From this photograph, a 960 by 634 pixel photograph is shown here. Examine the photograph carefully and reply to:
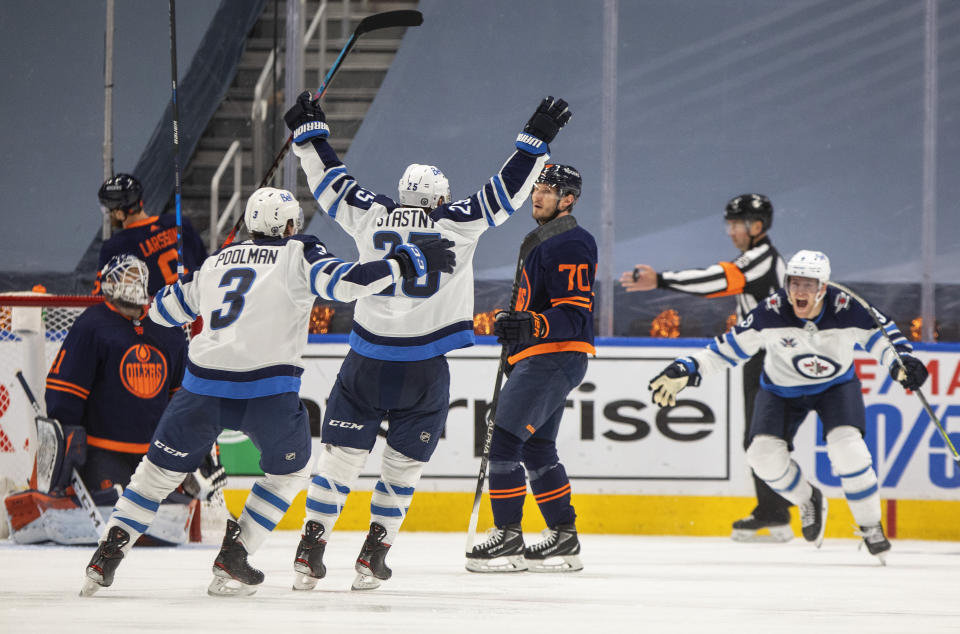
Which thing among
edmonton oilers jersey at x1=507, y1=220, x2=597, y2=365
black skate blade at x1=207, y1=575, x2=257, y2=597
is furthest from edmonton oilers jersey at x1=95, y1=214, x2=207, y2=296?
black skate blade at x1=207, y1=575, x2=257, y2=597

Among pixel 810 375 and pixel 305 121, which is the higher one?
pixel 305 121

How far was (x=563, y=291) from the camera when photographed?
4434 millimetres

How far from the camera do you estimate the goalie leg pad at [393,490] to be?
3877mm

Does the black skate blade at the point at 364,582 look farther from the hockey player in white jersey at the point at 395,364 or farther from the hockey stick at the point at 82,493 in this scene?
the hockey stick at the point at 82,493

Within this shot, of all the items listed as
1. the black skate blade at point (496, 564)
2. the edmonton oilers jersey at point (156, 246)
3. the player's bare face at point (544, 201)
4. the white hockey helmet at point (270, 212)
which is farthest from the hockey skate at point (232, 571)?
the edmonton oilers jersey at point (156, 246)

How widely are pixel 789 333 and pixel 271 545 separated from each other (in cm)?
228

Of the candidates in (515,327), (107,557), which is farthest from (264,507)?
(515,327)

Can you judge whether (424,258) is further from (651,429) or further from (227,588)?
(651,429)

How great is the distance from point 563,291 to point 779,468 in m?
1.41

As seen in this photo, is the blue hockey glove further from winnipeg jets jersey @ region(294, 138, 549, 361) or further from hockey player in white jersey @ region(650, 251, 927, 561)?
hockey player in white jersey @ region(650, 251, 927, 561)

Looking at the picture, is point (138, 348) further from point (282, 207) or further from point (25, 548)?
point (282, 207)

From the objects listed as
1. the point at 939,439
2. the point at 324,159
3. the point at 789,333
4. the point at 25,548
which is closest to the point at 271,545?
the point at 25,548

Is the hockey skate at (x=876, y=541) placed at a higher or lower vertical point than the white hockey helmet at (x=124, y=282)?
lower

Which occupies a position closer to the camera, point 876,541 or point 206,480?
point 876,541
